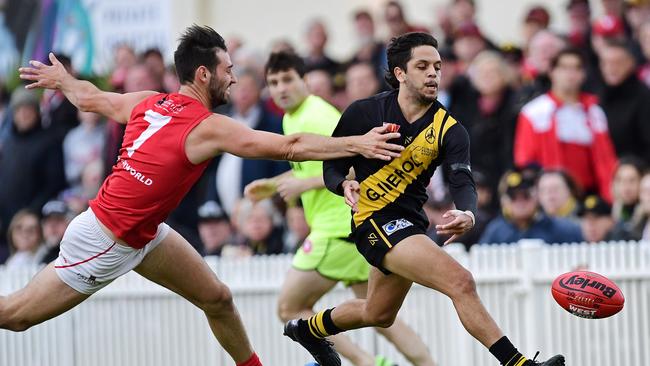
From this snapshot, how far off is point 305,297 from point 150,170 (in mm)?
2350

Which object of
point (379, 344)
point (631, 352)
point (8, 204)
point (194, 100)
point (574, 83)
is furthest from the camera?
point (8, 204)

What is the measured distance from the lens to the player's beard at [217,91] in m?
8.96

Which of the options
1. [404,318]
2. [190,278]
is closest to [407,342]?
[404,318]

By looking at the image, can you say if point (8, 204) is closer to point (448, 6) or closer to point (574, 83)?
point (448, 6)

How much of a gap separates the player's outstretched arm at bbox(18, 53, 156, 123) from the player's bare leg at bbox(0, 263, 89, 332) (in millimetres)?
1111

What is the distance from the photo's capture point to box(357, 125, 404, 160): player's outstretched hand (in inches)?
334

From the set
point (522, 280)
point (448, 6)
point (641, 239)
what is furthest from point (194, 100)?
point (448, 6)

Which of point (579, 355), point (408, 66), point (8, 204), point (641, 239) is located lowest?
point (8, 204)

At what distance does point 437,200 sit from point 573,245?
202 centimetres

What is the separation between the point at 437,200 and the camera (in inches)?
525

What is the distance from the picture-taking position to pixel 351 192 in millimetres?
8641

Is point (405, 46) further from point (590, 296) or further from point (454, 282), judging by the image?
point (590, 296)

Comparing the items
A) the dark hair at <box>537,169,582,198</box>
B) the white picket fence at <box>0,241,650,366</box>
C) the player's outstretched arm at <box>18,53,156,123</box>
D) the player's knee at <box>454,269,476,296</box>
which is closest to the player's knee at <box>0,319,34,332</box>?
the player's outstretched arm at <box>18,53,156,123</box>

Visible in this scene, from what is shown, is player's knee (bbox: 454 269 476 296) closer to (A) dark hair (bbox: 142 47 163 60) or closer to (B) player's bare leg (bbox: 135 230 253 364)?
(B) player's bare leg (bbox: 135 230 253 364)
